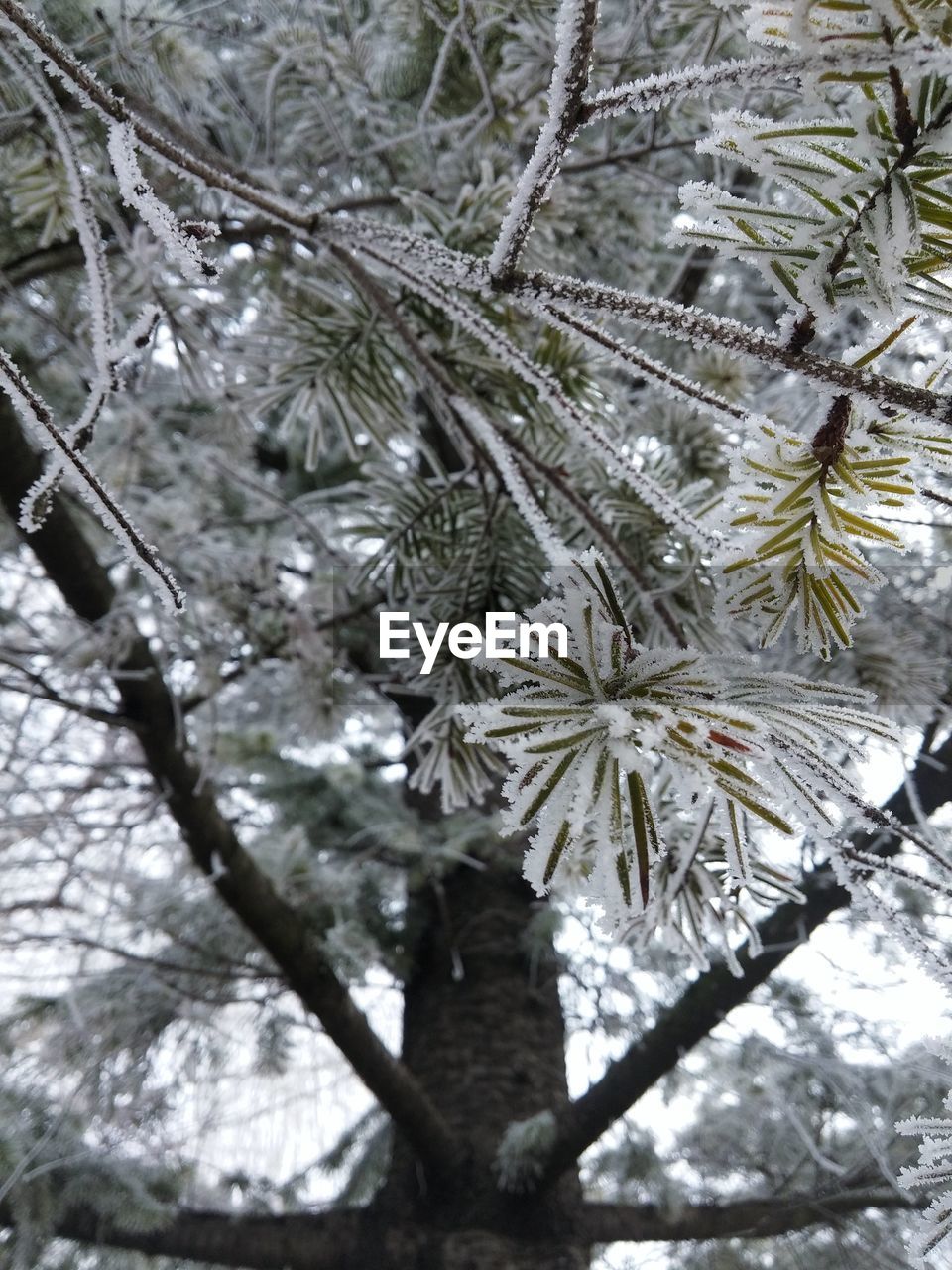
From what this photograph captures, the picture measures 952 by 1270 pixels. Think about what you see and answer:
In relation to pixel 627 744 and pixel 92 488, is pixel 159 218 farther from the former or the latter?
pixel 627 744

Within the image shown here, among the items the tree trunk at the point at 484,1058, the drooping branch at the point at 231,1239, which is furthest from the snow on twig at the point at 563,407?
the drooping branch at the point at 231,1239

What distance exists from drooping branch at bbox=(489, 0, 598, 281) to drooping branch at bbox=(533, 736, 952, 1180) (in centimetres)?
77

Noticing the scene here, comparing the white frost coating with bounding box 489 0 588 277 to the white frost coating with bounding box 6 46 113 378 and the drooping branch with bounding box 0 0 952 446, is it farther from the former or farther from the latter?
the white frost coating with bounding box 6 46 113 378

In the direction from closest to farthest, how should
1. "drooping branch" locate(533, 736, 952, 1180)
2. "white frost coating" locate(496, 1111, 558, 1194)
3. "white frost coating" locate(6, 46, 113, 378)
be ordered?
"white frost coating" locate(6, 46, 113, 378) < "drooping branch" locate(533, 736, 952, 1180) < "white frost coating" locate(496, 1111, 558, 1194)

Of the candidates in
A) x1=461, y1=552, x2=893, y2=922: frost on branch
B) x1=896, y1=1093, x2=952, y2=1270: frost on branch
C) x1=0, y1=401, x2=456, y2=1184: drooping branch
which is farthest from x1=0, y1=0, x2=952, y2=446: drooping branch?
x1=0, y1=401, x2=456, y2=1184: drooping branch

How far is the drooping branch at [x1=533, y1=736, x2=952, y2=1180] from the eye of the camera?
3.37 ft

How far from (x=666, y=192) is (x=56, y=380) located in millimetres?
1316

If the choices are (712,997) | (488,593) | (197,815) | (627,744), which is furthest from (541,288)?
(712,997)

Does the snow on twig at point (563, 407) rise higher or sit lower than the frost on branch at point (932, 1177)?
higher

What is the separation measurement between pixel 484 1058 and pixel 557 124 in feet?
5.30

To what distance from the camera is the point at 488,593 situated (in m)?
0.82

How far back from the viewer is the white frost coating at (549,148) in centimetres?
32

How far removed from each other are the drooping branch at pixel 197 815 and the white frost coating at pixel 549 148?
80 centimetres

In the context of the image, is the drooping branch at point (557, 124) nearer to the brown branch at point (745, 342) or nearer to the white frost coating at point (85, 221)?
the brown branch at point (745, 342)
